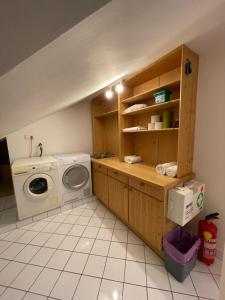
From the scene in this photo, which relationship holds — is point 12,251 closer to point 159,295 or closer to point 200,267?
point 159,295

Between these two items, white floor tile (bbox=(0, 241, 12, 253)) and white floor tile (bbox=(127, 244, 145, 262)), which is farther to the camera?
white floor tile (bbox=(0, 241, 12, 253))

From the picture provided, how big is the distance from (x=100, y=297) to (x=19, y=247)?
1.15 m

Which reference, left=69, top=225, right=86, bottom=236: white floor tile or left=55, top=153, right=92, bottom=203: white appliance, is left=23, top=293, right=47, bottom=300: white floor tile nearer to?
left=69, top=225, right=86, bottom=236: white floor tile

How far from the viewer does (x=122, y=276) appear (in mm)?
1331

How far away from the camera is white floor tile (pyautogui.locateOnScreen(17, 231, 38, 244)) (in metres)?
1.80

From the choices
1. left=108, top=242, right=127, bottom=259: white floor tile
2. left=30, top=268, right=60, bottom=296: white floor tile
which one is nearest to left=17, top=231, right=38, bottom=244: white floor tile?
left=30, top=268, right=60, bottom=296: white floor tile

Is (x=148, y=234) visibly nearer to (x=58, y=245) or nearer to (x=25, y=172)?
(x=58, y=245)

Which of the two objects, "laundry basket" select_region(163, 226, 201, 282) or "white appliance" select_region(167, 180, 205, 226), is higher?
"white appliance" select_region(167, 180, 205, 226)

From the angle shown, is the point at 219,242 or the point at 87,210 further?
the point at 87,210

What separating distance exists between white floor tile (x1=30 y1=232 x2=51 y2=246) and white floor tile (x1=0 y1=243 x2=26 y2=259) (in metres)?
0.13

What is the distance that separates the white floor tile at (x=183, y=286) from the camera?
1194mm

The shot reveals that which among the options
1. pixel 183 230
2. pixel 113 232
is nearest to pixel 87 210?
pixel 113 232

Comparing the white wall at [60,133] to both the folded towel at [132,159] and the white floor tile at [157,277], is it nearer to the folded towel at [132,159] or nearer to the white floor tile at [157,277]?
the folded towel at [132,159]

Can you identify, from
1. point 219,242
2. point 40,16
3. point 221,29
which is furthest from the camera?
point 219,242
